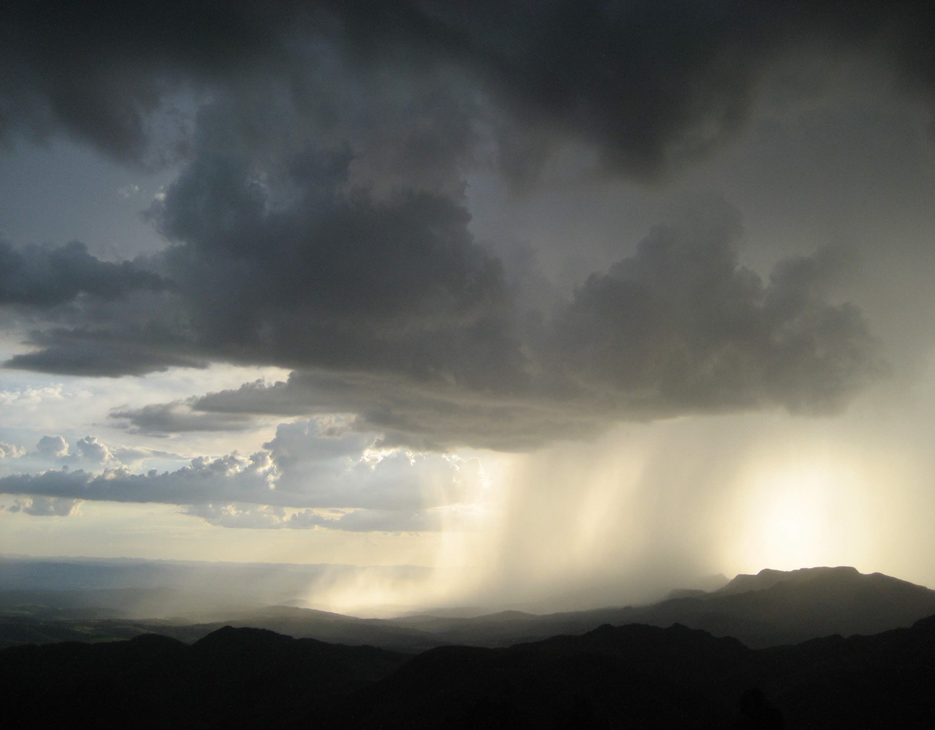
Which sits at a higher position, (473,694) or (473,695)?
(473,694)

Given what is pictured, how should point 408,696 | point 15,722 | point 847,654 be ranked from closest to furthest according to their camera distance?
1. point 15,722
2. point 408,696
3. point 847,654

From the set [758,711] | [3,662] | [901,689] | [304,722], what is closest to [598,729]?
[758,711]

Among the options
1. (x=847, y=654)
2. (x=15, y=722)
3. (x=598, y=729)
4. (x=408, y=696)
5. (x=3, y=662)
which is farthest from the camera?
(x=847, y=654)

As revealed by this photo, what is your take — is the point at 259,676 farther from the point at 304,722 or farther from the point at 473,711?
the point at 473,711

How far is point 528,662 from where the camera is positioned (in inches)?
6407

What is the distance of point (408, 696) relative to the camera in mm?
155875

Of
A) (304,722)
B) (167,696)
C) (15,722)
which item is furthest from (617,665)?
(15,722)

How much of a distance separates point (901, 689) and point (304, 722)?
148m

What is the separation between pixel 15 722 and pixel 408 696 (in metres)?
90.4

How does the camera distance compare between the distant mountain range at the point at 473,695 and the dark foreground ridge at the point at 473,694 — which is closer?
the distant mountain range at the point at 473,695

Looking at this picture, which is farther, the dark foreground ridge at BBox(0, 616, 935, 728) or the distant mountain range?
the dark foreground ridge at BBox(0, 616, 935, 728)

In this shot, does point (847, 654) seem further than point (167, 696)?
Yes

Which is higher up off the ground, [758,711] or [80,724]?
[758,711]

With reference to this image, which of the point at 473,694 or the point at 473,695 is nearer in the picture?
the point at 473,695
